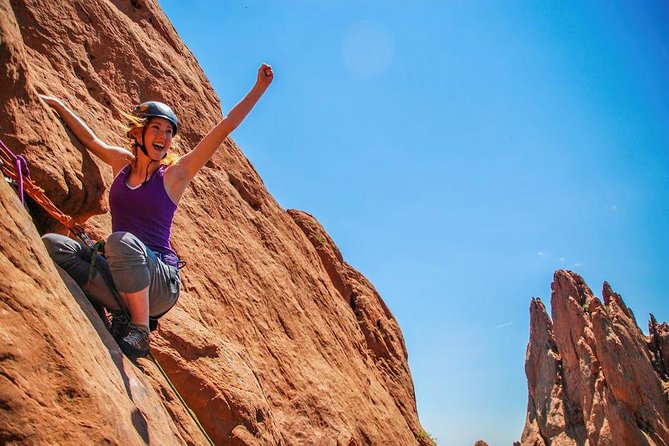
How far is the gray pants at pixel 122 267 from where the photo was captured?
420 cm

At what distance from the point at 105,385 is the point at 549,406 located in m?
65.4

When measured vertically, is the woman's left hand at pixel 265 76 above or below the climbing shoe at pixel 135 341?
above

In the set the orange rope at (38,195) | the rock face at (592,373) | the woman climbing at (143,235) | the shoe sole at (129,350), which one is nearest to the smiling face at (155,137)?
the woman climbing at (143,235)

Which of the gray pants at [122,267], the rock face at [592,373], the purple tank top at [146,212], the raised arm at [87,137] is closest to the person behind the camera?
the gray pants at [122,267]

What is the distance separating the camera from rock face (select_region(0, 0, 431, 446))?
9.96 ft

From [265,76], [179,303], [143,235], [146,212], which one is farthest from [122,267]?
[179,303]

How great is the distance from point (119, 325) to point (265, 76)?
2.26 meters

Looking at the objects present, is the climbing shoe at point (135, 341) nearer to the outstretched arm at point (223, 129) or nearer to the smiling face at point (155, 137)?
the outstretched arm at point (223, 129)

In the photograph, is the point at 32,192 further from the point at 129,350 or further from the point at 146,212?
the point at 129,350

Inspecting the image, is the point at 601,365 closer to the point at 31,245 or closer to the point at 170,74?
the point at 170,74

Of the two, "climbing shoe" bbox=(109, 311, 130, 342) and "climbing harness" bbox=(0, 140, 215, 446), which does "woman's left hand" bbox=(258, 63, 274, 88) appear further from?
"climbing shoe" bbox=(109, 311, 130, 342)

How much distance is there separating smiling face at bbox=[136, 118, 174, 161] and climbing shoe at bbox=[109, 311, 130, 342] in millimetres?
1281

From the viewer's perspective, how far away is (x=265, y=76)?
484 cm

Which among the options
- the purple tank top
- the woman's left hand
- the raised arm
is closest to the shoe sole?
the purple tank top
